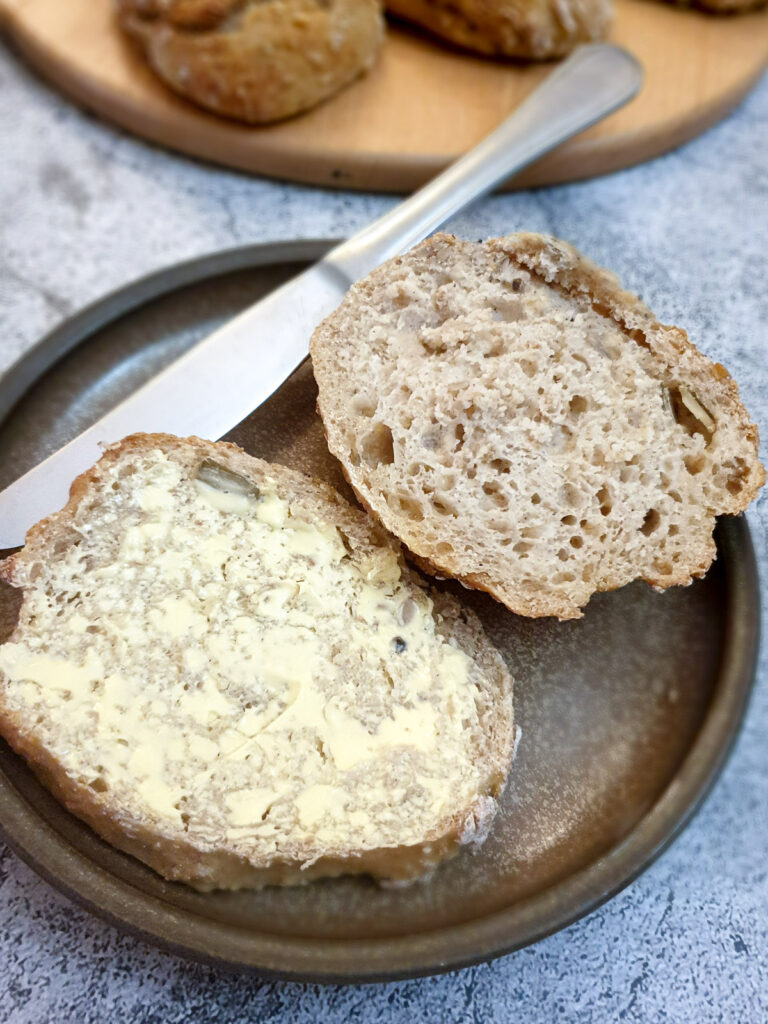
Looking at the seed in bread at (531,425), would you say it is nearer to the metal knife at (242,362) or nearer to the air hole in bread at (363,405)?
the air hole in bread at (363,405)

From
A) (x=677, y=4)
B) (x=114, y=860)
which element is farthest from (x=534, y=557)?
(x=677, y=4)

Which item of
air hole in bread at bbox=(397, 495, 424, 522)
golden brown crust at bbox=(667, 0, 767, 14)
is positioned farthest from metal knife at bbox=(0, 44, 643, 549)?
golden brown crust at bbox=(667, 0, 767, 14)

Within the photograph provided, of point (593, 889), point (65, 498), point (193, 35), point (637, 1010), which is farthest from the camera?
point (193, 35)

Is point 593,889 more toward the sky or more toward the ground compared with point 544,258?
more toward the ground

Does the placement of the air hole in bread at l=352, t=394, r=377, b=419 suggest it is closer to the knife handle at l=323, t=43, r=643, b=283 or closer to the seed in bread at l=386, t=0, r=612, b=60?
the knife handle at l=323, t=43, r=643, b=283

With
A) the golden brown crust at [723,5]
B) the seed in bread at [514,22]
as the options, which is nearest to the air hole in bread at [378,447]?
the seed in bread at [514,22]

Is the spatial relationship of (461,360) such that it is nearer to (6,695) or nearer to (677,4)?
(6,695)

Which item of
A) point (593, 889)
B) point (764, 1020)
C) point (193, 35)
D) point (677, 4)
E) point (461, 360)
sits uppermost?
point (193, 35)
